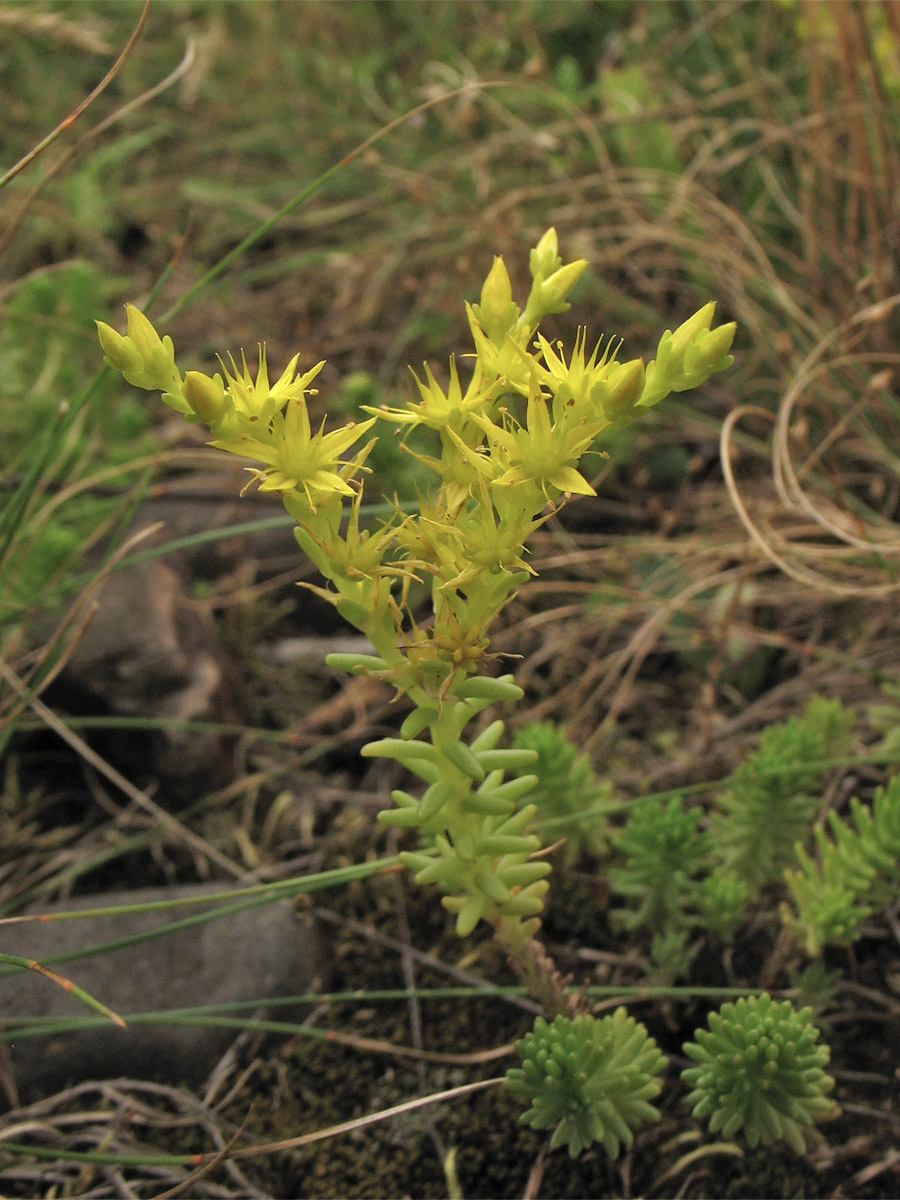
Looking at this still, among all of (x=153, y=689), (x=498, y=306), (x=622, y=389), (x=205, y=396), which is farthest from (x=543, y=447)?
(x=153, y=689)

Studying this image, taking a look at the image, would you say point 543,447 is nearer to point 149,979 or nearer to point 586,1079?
point 586,1079

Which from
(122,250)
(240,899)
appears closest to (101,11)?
(122,250)

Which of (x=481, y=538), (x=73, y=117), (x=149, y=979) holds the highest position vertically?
(x=73, y=117)

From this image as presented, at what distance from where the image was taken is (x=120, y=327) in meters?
2.76

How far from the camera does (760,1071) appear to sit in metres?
1.15

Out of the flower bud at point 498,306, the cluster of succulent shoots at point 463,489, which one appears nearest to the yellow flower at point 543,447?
the cluster of succulent shoots at point 463,489

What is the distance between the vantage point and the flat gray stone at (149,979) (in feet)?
4.85

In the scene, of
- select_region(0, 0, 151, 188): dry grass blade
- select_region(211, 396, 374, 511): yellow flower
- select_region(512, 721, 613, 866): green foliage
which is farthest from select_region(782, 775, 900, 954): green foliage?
select_region(0, 0, 151, 188): dry grass blade

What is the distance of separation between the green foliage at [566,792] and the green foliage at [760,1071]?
1.15ft

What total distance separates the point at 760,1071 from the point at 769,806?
1.23 ft

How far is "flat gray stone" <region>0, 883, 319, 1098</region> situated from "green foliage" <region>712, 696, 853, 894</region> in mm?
639

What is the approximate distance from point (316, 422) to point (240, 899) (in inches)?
50.1

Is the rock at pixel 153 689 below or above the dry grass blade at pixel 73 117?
below

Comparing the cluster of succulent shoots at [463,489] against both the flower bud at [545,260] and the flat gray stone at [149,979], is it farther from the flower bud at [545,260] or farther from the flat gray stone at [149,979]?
the flat gray stone at [149,979]
